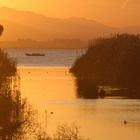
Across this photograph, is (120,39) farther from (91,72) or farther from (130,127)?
(130,127)

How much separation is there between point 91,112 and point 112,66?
40487 mm

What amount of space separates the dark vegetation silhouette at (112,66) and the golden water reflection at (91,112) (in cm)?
821

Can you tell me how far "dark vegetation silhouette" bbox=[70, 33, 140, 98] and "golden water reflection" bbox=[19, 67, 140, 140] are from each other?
8.21m

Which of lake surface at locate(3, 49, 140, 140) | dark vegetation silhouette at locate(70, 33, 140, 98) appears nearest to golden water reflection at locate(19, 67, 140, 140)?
lake surface at locate(3, 49, 140, 140)

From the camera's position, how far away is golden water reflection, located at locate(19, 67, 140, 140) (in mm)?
35469

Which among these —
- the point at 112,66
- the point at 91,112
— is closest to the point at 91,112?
the point at 91,112

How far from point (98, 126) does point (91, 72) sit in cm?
5458

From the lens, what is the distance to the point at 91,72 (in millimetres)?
92500

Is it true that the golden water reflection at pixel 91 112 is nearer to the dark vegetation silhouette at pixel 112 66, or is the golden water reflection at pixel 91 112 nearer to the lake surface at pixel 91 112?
the lake surface at pixel 91 112

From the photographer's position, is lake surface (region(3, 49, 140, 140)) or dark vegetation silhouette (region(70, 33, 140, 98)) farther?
dark vegetation silhouette (region(70, 33, 140, 98))

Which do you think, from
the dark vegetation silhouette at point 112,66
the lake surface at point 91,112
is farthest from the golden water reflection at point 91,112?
the dark vegetation silhouette at point 112,66

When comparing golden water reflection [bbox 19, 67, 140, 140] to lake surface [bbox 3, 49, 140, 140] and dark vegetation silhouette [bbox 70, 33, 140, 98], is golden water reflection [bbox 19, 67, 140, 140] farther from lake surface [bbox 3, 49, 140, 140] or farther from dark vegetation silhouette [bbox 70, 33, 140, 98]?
dark vegetation silhouette [bbox 70, 33, 140, 98]

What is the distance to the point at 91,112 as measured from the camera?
45.9 meters

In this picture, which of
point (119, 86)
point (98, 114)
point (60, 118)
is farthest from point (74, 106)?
point (119, 86)
